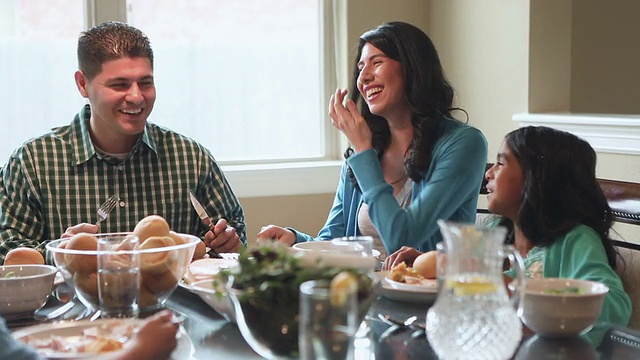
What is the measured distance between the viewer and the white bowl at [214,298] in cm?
164

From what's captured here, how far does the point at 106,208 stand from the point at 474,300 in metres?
1.53

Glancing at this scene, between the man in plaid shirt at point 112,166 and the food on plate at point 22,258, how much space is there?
0.56m

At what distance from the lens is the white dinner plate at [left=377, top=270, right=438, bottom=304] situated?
177 centimetres

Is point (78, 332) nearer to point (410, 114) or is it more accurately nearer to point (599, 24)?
point (410, 114)

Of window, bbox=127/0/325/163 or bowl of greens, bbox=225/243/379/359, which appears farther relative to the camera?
window, bbox=127/0/325/163

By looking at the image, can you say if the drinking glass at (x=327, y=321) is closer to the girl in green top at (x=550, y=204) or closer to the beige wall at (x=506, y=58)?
the girl in green top at (x=550, y=204)

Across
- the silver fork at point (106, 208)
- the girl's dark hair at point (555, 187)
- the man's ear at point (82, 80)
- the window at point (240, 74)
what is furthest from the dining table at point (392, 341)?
the window at point (240, 74)

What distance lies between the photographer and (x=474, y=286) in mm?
1214

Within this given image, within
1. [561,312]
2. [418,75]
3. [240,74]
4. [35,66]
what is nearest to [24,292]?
[561,312]

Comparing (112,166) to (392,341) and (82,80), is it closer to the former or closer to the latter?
(82,80)

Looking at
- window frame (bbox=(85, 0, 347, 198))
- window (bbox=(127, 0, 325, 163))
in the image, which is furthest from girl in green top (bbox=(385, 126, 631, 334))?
window (bbox=(127, 0, 325, 163))

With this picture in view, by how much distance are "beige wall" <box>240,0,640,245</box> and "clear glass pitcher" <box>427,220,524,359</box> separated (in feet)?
6.88

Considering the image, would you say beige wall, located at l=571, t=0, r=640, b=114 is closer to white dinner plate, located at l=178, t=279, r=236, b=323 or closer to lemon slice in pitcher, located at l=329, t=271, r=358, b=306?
white dinner plate, located at l=178, t=279, r=236, b=323

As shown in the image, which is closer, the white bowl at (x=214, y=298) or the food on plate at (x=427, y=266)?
the white bowl at (x=214, y=298)
